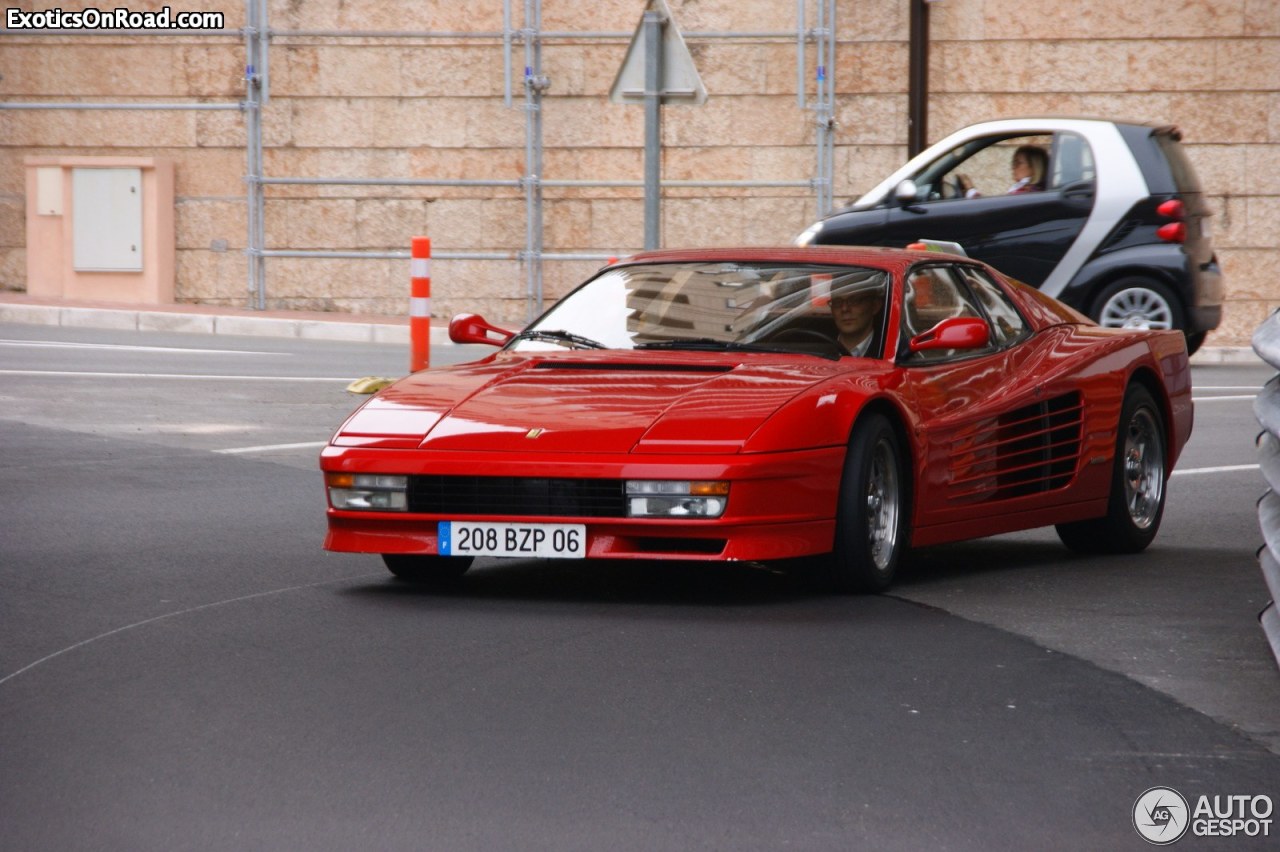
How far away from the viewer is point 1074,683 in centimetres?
584

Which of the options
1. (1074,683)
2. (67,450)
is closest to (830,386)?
(1074,683)

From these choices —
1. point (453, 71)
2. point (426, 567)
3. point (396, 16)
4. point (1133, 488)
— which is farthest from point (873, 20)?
point (426, 567)

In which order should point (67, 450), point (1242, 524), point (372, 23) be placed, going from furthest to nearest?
point (372, 23)
point (67, 450)
point (1242, 524)

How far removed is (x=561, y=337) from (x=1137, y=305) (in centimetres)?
928

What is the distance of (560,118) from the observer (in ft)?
75.0

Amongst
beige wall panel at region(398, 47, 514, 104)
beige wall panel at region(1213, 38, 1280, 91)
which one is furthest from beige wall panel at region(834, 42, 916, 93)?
beige wall panel at region(398, 47, 514, 104)

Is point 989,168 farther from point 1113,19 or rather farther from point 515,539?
point 515,539

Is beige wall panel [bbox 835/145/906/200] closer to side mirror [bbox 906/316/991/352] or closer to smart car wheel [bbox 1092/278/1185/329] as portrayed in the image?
smart car wheel [bbox 1092/278/1185/329]

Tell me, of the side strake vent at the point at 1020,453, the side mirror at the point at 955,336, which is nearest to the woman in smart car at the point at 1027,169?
the side strake vent at the point at 1020,453

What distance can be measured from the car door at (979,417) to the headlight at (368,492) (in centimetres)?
177

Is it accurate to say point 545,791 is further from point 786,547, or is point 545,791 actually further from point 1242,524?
point 1242,524

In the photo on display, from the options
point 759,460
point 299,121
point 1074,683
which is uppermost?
point 299,121

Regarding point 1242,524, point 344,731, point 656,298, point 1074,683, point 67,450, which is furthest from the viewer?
point 67,450

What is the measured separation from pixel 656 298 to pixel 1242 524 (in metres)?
2.86
